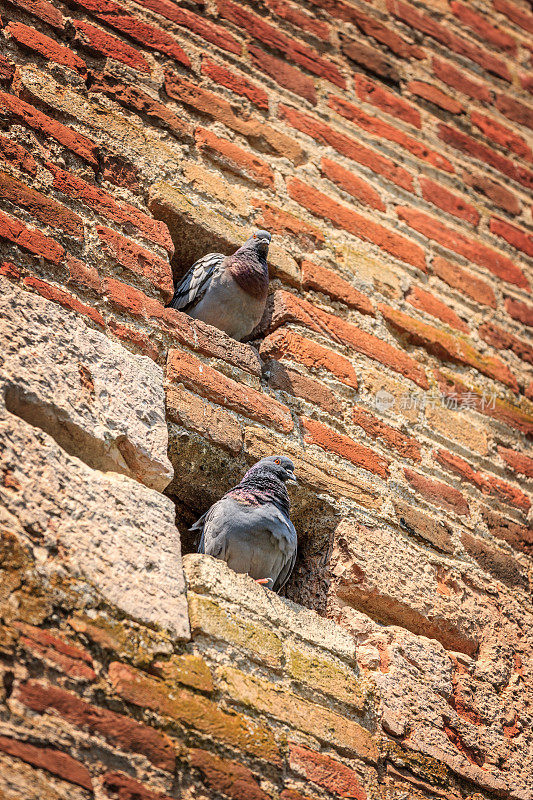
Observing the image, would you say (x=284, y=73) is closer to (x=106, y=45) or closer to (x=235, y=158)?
(x=235, y=158)

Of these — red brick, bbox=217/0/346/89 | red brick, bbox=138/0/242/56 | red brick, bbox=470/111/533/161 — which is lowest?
red brick, bbox=138/0/242/56

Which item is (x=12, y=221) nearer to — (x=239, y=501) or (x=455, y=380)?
(x=239, y=501)

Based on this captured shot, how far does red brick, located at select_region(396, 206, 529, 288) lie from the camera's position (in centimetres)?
331

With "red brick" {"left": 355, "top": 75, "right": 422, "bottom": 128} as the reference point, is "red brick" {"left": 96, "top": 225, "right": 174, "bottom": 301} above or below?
below

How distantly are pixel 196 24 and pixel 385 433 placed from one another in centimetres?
176

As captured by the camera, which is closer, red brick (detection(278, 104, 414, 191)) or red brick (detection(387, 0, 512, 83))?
red brick (detection(278, 104, 414, 191))

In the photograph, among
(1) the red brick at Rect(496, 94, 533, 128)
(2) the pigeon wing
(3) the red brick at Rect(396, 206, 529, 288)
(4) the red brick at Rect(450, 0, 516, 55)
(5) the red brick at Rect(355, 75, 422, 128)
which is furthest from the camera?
(4) the red brick at Rect(450, 0, 516, 55)

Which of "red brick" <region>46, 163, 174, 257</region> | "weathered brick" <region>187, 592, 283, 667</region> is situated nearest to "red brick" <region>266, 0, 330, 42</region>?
"red brick" <region>46, 163, 174, 257</region>

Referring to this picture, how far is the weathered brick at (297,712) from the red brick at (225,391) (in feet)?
2.67

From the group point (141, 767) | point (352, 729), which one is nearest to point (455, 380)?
point (352, 729)

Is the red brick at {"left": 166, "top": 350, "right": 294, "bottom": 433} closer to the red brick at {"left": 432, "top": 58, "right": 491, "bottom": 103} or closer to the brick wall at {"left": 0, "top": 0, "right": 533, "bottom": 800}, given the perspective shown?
the brick wall at {"left": 0, "top": 0, "right": 533, "bottom": 800}

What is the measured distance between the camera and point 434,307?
3.11 metres

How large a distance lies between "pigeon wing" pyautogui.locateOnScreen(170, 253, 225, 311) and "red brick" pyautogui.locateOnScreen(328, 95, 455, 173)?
943 mm

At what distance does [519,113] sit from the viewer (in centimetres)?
419
